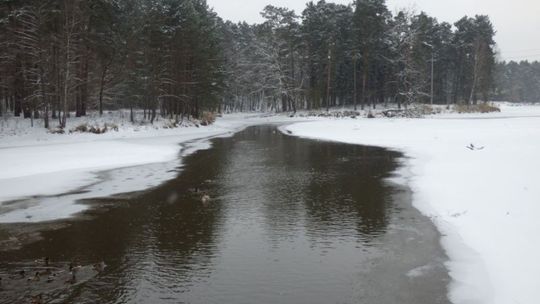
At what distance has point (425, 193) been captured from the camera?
48.3ft

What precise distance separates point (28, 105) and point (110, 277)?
31.8m

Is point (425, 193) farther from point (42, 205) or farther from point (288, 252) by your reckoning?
point (42, 205)

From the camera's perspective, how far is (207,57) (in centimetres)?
5116

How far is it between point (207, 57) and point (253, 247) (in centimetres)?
4363

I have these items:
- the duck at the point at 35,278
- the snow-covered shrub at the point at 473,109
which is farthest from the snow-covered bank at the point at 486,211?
the snow-covered shrub at the point at 473,109

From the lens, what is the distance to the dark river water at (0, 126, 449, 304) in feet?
24.7

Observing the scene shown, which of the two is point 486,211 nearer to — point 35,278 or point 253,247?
point 253,247

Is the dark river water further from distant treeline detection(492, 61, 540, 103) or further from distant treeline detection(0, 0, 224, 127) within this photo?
distant treeline detection(492, 61, 540, 103)

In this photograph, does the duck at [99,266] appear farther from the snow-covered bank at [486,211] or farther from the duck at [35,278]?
the snow-covered bank at [486,211]

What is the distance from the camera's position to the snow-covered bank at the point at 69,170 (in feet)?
45.0

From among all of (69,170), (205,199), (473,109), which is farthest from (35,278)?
(473,109)

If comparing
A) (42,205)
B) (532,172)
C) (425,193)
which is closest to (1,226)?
(42,205)

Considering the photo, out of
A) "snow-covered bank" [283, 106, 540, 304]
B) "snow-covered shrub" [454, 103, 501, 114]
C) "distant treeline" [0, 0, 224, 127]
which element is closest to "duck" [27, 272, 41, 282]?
"snow-covered bank" [283, 106, 540, 304]

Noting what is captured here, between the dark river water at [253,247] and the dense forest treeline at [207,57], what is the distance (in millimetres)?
22437
